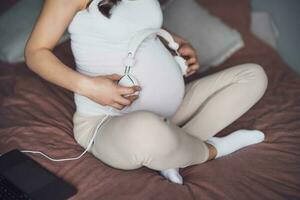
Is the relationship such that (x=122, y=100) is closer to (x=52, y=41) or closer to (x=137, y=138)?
(x=137, y=138)

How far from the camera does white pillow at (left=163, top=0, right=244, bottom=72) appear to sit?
1771 mm

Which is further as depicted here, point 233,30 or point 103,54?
point 233,30

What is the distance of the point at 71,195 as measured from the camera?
1.05 meters

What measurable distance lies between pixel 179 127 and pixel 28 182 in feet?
1.46

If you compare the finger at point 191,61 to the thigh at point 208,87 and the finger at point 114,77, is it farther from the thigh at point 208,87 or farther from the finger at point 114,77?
the finger at point 114,77

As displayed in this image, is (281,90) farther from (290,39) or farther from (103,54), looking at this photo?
(103,54)

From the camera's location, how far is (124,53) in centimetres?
117

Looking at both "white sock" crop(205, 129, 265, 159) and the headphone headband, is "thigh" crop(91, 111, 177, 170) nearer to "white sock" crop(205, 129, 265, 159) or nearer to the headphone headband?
the headphone headband

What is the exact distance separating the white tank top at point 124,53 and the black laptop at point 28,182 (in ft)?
0.74

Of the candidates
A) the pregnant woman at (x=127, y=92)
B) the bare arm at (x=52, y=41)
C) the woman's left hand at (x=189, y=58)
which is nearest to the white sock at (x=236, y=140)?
the pregnant woman at (x=127, y=92)

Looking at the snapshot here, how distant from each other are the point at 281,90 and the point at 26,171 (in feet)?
3.14

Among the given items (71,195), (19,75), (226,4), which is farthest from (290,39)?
(71,195)

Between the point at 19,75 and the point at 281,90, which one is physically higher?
the point at 19,75

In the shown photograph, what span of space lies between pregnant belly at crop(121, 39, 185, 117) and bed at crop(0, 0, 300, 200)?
187 millimetres
